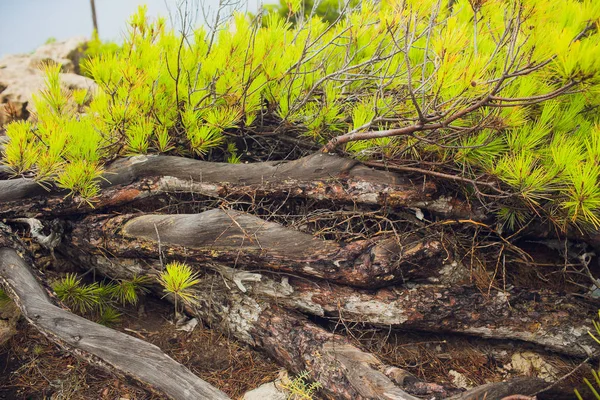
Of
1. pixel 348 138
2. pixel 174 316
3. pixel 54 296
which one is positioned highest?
pixel 348 138

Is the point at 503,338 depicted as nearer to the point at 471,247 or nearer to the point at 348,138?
the point at 471,247

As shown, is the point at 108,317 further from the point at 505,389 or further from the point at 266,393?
the point at 505,389

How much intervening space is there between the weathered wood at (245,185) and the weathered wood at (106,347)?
1.75 feet

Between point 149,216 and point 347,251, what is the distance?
1210mm

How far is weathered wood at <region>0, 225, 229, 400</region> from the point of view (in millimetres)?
2066

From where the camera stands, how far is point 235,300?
2.72 meters

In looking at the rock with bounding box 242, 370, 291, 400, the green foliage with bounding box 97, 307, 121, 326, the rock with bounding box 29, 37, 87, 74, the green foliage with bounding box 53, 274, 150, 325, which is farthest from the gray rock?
the rock with bounding box 29, 37, 87, 74

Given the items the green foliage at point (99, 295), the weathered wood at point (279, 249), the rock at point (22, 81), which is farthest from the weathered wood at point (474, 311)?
the rock at point (22, 81)

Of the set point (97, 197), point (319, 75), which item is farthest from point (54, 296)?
point (319, 75)

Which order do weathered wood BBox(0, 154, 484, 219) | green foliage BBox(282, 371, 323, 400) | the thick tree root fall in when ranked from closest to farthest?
1. the thick tree root
2. green foliage BBox(282, 371, 323, 400)
3. weathered wood BBox(0, 154, 484, 219)

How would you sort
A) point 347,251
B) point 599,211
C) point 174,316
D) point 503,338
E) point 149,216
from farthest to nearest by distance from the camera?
point 174,316
point 149,216
point 503,338
point 347,251
point 599,211

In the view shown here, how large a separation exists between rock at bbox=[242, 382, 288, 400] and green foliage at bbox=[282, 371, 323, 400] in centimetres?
5

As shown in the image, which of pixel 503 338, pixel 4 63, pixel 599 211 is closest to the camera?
pixel 599 211

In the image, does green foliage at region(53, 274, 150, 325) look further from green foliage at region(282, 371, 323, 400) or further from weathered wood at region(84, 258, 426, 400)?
green foliage at region(282, 371, 323, 400)
